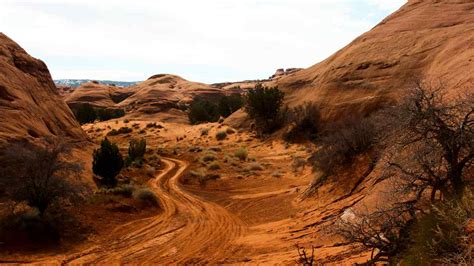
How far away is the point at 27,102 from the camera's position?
24.4 m

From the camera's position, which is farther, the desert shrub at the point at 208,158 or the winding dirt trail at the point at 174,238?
the desert shrub at the point at 208,158

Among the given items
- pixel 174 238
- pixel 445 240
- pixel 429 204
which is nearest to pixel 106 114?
pixel 174 238

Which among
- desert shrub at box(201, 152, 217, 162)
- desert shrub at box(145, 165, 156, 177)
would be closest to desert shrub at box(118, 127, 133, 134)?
desert shrub at box(201, 152, 217, 162)

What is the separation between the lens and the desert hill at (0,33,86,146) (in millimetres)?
20984

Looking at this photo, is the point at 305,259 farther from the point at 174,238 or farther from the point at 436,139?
the point at 174,238

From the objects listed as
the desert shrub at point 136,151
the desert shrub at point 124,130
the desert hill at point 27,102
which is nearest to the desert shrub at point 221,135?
the desert shrub at point 136,151

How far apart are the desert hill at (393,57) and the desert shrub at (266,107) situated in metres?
2.96

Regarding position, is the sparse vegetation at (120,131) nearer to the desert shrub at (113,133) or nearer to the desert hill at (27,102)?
the desert shrub at (113,133)

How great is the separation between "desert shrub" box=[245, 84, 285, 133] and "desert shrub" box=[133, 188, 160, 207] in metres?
27.1

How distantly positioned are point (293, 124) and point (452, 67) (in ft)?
63.8

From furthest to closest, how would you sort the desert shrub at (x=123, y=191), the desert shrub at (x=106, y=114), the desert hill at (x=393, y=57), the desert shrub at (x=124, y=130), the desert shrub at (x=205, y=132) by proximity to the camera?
the desert shrub at (x=106, y=114)
the desert shrub at (x=124, y=130)
the desert shrub at (x=205, y=132)
the desert hill at (x=393, y=57)
the desert shrub at (x=123, y=191)

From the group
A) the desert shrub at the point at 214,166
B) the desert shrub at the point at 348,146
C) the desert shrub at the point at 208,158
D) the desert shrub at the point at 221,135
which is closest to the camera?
→ the desert shrub at the point at 348,146

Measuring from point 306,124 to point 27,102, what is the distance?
27596 mm

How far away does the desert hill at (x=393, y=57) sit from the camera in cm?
3309
